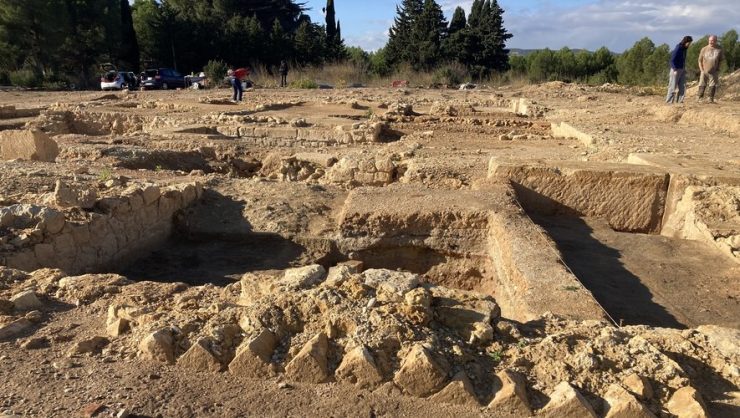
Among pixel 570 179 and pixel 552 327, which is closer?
pixel 552 327

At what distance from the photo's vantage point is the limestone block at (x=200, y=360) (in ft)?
7.93

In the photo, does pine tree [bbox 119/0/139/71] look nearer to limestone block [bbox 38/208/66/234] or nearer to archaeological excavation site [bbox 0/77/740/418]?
archaeological excavation site [bbox 0/77/740/418]

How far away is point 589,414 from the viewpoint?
2109mm

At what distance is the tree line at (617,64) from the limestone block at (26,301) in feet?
78.6

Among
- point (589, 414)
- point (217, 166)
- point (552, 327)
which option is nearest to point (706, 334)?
point (552, 327)

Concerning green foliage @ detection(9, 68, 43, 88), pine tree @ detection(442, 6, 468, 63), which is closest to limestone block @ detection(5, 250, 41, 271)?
green foliage @ detection(9, 68, 43, 88)

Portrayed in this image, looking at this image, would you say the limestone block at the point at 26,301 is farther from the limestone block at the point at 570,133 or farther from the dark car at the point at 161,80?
the dark car at the point at 161,80

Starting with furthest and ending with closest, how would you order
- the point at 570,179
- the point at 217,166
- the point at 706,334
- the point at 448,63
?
the point at 448,63 → the point at 217,166 → the point at 570,179 → the point at 706,334

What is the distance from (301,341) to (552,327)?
1.28 m

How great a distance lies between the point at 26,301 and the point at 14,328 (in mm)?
319

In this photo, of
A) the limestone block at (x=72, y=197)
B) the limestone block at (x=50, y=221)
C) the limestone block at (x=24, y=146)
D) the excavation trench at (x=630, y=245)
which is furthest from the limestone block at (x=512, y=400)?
the limestone block at (x=24, y=146)

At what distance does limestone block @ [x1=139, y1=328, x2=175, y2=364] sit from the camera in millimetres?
2461

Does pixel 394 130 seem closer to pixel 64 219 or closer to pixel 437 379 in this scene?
pixel 64 219

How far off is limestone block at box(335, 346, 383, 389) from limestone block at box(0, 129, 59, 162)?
677 centimetres
